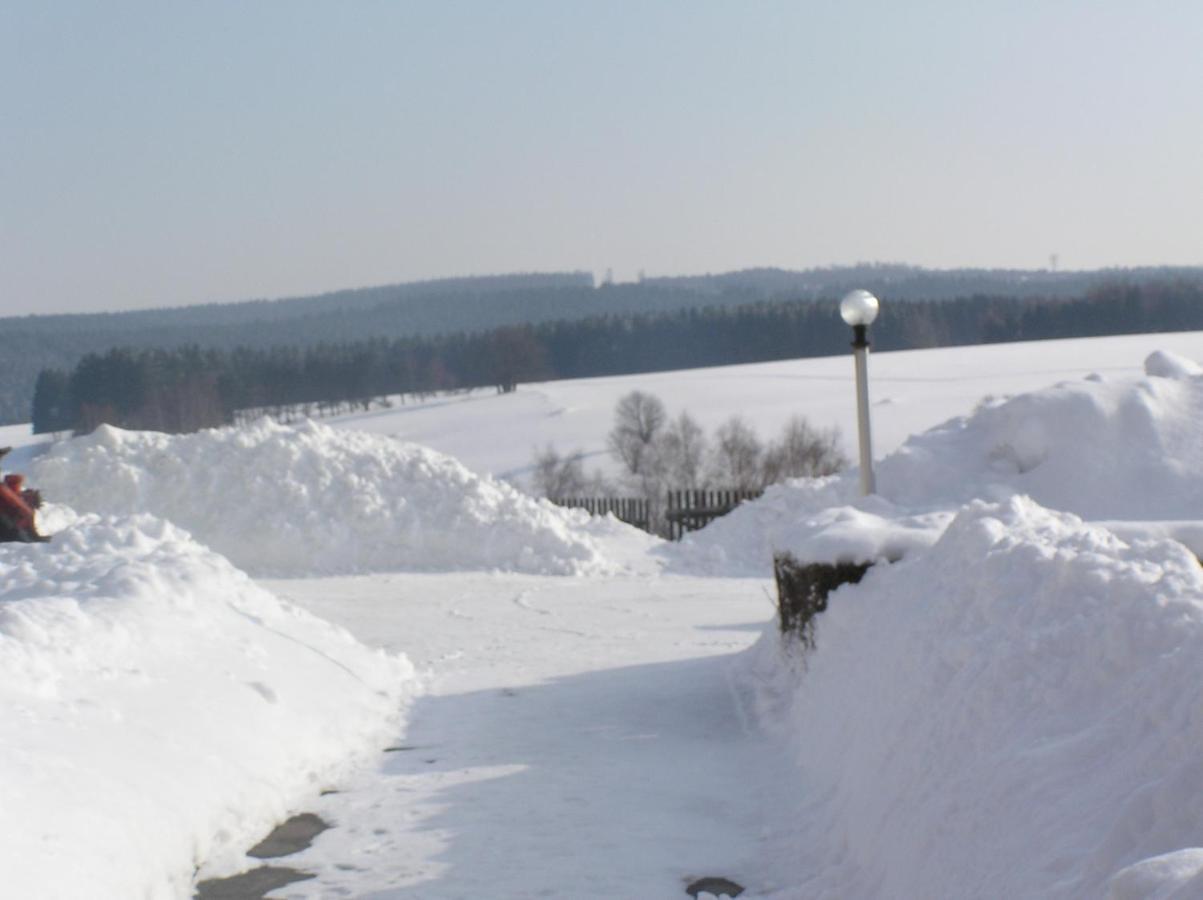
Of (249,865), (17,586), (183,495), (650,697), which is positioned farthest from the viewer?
(183,495)

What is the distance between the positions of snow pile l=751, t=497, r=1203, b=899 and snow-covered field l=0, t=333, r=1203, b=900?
12mm

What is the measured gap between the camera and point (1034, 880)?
11.0 feet

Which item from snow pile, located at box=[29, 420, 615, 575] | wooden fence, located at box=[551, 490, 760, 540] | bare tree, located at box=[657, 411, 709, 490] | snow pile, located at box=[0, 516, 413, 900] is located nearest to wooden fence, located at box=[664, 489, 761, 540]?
wooden fence, located at box=[551, 490, 760, 540]

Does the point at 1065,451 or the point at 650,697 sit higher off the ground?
the point at 1065,451

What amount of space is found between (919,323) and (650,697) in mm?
86148

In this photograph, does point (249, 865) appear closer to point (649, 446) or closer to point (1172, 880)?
point (1172, 880)

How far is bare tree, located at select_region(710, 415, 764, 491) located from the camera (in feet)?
128

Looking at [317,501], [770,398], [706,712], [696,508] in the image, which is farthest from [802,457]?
[706,712]

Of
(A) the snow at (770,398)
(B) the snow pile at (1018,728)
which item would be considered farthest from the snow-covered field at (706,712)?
(A) the snow at (770,398)

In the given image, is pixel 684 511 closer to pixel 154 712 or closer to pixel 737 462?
pixel 737 462

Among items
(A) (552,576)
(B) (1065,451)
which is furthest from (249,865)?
(A) (552,576)

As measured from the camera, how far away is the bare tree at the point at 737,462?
128ft

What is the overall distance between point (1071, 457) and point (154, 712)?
6283mm

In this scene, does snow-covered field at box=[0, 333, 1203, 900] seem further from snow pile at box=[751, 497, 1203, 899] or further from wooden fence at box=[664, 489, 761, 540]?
wooden fence at box=[664, 489, 761, 540]
